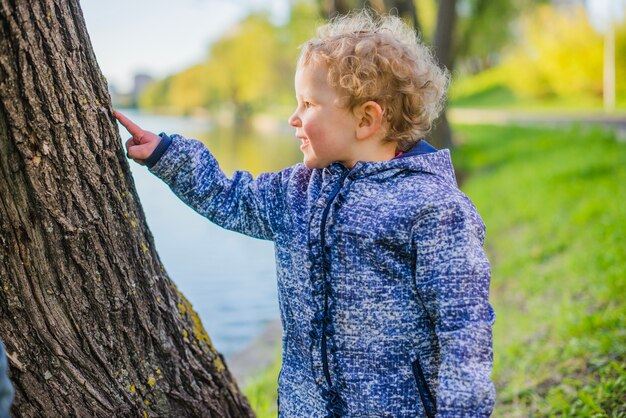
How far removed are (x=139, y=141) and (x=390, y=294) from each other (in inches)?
32.9

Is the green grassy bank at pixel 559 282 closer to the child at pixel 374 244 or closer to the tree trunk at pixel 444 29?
the child at pixel 374 244

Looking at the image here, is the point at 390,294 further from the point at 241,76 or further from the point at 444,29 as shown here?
the point at 241,76

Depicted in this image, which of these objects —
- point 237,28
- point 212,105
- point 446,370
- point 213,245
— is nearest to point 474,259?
point 446,370

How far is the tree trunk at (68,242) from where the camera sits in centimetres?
165

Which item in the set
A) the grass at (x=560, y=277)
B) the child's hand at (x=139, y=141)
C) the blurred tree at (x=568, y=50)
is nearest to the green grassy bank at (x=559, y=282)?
the grass at (x=560, y=277)

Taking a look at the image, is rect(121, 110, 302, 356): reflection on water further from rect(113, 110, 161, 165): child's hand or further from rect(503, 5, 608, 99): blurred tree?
rect(503, 5, 608, 99): blurred tree

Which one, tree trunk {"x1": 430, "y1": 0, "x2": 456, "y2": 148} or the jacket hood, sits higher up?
tree trunk {"x1": 430, "y1": 0, "x2": 456, "y2": 148}

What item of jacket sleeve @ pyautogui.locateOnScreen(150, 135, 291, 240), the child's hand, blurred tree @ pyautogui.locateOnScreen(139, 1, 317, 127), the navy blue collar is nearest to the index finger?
the child's hand

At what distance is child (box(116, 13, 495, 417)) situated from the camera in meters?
1.75

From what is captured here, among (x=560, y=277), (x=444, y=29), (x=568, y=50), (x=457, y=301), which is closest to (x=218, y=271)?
(x=560, y=277)

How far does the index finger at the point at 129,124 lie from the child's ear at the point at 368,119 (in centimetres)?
62

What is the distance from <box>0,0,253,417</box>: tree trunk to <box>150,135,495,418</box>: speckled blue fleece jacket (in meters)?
0.44

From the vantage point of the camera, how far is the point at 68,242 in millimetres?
1758

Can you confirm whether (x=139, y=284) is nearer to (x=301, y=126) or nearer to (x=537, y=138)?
(x=301, y=126)
